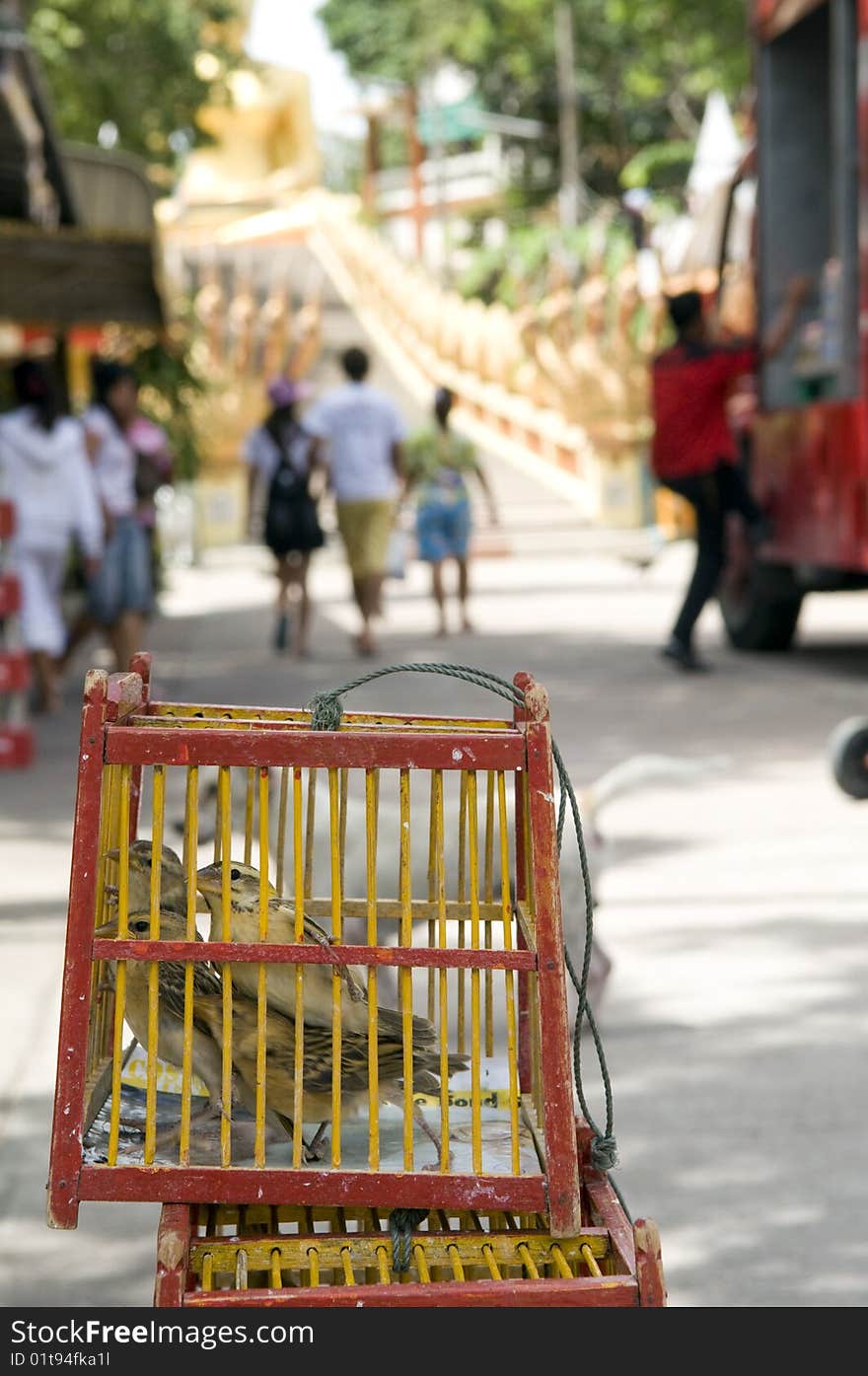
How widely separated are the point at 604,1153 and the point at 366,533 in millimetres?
11001

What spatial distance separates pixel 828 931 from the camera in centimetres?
620

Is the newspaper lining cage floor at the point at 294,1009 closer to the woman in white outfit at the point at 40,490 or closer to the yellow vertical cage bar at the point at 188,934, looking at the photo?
the yellow vertical cage bar at the point at 188,934

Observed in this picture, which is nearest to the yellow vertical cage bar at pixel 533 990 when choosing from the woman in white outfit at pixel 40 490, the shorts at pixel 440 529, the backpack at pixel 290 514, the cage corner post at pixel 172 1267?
the cage corner post at pixel 172 1267

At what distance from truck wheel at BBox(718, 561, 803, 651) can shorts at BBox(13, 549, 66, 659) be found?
4.71 m

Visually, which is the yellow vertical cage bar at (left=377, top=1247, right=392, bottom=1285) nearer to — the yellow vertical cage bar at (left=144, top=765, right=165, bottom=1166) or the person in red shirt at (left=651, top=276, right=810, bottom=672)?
the yellow vertical cage bar at (left=144, top=765, right=165, bottom=1166)

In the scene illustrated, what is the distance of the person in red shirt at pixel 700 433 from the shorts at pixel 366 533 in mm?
2144

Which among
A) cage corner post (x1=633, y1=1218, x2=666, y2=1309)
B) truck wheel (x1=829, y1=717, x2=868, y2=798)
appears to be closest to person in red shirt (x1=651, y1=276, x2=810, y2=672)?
truck wheel (x1=829, y1=717, x2=868, y2=798)

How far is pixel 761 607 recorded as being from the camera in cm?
1317

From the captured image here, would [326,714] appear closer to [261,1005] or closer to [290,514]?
→ [261,1005]

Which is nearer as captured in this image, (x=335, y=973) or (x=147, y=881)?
(x=335, y=973)

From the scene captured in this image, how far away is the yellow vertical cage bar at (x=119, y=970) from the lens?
2.65 m

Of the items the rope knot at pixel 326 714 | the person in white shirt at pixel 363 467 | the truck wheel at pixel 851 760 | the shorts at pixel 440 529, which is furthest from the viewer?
the shorts at pixel 440 529

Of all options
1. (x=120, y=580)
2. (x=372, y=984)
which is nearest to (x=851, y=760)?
(x=372, y=984)

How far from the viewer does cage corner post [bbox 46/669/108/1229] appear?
8.48 feet
